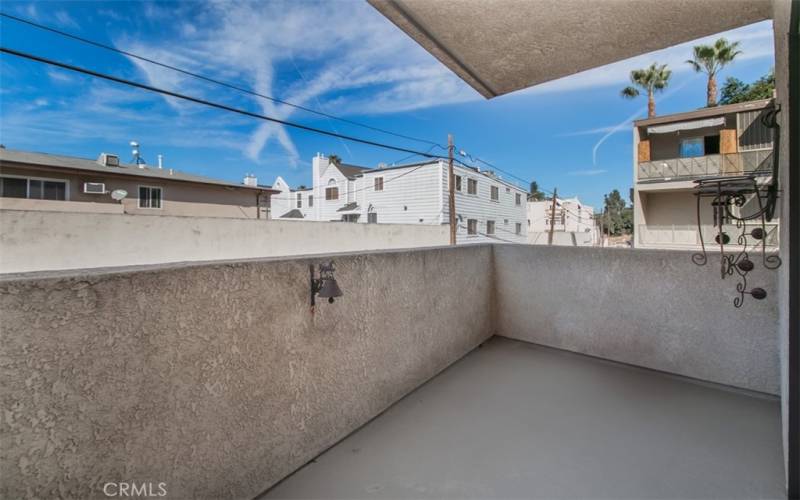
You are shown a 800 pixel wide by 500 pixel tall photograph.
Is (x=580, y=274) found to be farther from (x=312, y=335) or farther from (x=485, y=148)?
(x=485, y=148)

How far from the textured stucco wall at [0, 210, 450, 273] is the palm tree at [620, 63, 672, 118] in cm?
1370

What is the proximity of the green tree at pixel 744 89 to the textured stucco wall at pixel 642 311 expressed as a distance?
17.2 metres

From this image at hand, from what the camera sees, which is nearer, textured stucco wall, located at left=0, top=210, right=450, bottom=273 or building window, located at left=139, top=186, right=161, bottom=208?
textured stucco wall, located at left=0, top=210, right=450, bottom=273

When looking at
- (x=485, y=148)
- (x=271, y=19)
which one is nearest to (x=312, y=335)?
(x=271, y=19)

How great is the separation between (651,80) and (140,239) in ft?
63.1

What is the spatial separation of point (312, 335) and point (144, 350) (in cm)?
91

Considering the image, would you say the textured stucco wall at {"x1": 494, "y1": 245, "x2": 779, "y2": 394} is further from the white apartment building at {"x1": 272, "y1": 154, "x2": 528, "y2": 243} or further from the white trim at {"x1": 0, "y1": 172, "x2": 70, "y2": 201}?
the white trim at {"x1": 0, "y1": 172, "x2": 70, "y2": 201}

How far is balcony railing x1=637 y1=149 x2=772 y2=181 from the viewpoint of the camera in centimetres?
959

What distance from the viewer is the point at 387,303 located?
9.09ft

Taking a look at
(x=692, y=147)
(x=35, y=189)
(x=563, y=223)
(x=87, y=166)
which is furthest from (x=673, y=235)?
(x=563, y=223)

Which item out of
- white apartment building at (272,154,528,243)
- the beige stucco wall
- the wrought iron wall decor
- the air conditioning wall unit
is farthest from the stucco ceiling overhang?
white apartment building at (272,154,528,243)

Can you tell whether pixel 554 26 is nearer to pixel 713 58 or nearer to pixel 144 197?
pixel 144 197

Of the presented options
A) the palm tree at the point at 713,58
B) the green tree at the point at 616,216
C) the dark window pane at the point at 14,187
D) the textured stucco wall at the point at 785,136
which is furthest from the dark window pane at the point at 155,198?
the green tree at the point at 616,216

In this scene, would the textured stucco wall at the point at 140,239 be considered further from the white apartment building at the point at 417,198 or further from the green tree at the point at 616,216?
the green tree at the point at 616,216
